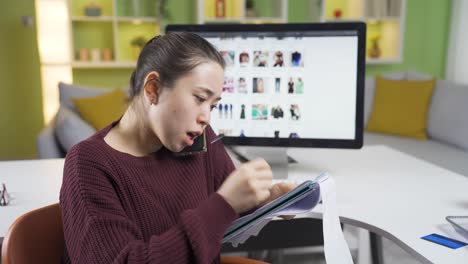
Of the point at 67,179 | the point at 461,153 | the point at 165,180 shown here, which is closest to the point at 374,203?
the point at 165,180

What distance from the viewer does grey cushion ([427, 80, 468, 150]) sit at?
3.39 meters

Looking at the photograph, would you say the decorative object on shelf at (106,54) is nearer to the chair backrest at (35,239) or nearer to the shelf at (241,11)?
the shelf at (241,11)

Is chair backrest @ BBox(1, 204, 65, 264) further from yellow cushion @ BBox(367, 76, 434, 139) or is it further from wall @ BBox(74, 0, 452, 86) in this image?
wall @ BBox(74, 0, 452, 86)

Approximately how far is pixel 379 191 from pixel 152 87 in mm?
758

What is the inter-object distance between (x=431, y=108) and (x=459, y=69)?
1068 millimetres

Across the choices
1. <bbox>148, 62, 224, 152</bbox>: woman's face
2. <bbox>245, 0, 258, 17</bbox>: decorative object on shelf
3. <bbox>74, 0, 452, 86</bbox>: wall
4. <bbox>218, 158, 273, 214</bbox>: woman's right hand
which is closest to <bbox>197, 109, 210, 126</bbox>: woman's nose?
<bbox>148, 62, 224, 152</bbox>: woman's face

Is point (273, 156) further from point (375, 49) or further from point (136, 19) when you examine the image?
point (375, 49)

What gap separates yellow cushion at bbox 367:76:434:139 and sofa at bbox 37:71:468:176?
5 centimetres

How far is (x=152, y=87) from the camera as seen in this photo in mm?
957

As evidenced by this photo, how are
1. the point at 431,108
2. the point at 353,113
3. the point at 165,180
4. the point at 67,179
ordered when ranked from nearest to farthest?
the point at 67,179, the point at 165,180, the point at 353,113, the point at 431,108

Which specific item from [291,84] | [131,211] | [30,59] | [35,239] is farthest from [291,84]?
[30,59]

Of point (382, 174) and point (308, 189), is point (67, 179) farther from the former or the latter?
point (382, 174)

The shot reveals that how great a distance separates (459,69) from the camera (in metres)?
4.56

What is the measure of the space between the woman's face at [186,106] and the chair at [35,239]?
32cm
